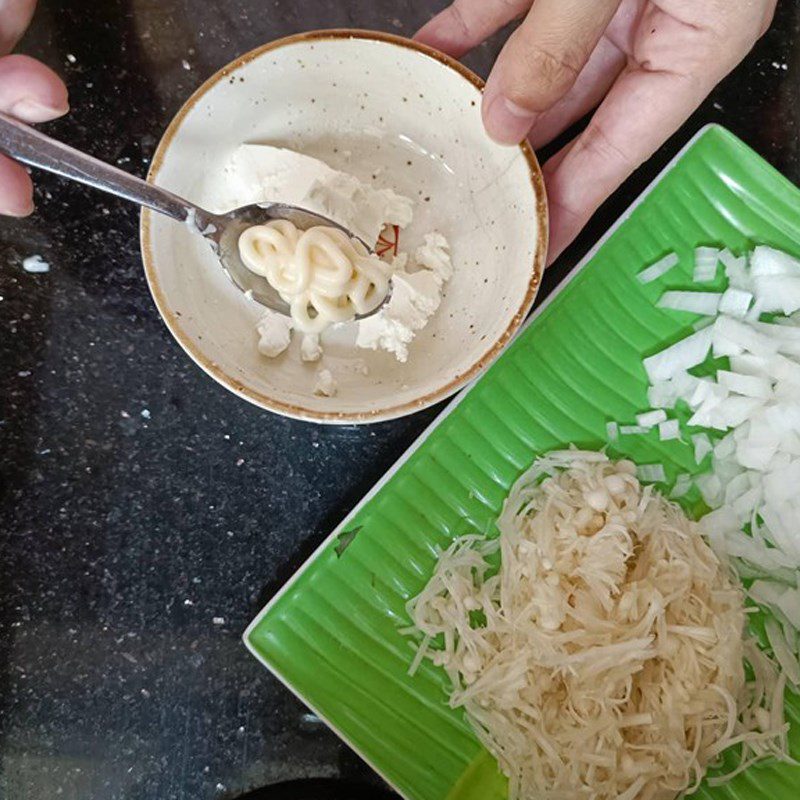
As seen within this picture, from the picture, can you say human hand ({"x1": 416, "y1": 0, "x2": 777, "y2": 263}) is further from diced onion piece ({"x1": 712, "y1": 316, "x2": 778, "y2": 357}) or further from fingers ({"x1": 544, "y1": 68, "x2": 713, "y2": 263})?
diced onion piece ({"x1": 712, "y1": 316, "x2": 778, "y2": 357})

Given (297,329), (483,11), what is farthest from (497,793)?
(483,11)

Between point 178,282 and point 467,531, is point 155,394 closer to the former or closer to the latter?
point 178,282

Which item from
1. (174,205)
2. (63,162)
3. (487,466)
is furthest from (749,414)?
(63,162)

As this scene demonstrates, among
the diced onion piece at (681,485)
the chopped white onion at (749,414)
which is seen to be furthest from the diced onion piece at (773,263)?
the diced onion piece at (681,485)

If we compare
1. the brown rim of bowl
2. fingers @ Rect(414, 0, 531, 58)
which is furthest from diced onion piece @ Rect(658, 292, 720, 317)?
fingers @ Rect(414, 0, 531, 58)

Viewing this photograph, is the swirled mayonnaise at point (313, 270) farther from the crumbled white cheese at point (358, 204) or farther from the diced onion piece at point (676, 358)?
the diced onion piece at point (676, 358)

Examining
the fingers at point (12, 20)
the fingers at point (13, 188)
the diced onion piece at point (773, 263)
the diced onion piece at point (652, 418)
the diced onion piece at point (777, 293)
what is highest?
the diced onion piece at point (773, 263)
